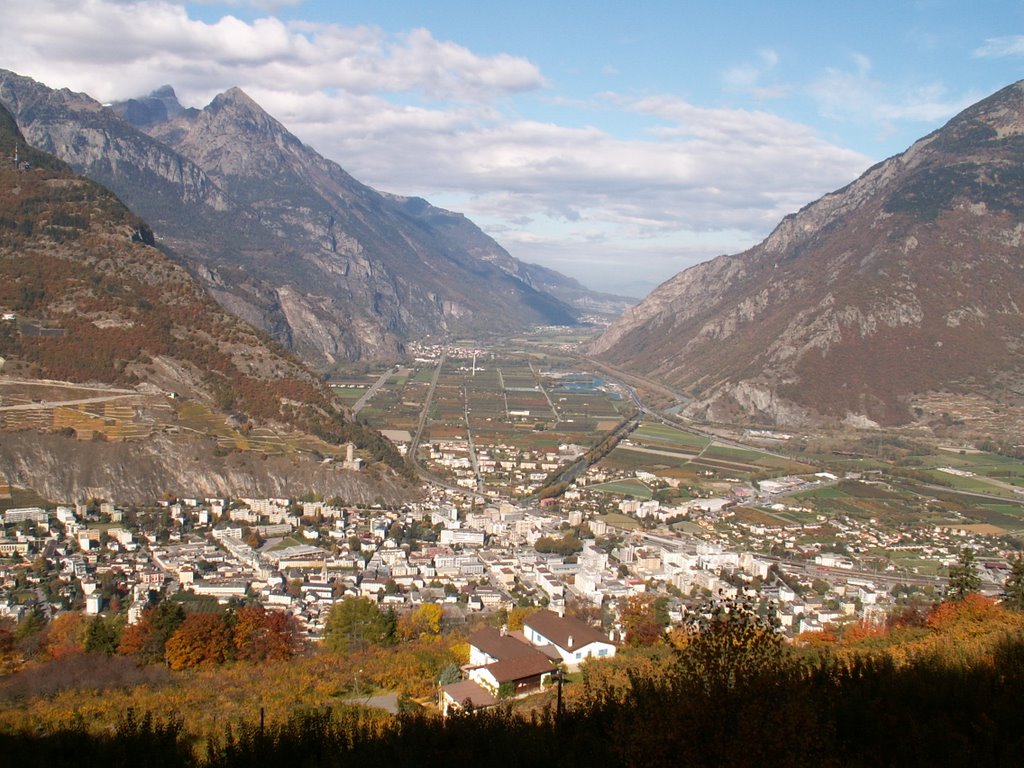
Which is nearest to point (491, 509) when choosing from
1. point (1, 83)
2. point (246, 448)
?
point (246, 448)

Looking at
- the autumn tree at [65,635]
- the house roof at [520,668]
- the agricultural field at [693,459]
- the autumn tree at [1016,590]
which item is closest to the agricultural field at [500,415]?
the agricultural field at [693,459]

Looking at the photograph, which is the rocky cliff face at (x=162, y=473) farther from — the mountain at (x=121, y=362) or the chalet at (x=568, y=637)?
the chalet at (x=568, y=637)

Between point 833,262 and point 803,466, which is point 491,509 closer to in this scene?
point 803,466

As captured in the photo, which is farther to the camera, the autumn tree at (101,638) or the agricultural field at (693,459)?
the agricultural field at (693,459)

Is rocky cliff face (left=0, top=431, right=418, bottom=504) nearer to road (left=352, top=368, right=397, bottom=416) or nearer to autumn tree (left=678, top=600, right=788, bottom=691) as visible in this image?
road (left=352, top=368, right=397, bottom=416)

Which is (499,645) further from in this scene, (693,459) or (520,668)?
(693,459)

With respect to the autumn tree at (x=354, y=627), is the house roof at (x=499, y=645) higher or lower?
higher
